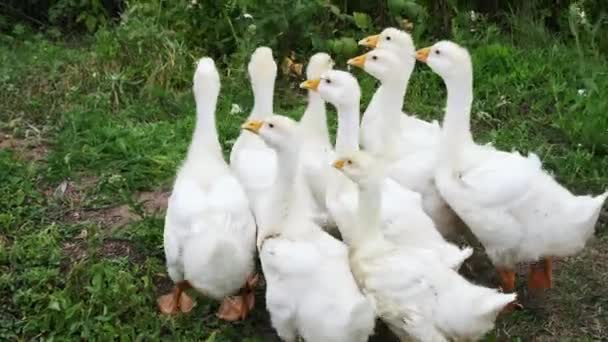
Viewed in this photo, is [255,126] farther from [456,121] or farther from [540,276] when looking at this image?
[540,276]

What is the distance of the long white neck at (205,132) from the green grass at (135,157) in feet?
2.11

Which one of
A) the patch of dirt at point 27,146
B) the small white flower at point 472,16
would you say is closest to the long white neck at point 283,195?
the patch of dirt at point 27,146

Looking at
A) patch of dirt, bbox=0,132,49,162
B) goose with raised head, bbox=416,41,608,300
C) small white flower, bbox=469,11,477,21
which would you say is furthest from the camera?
small white flower, bbox=469,11,477,21

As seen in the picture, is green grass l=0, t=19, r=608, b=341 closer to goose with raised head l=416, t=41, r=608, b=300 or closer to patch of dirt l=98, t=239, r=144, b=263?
patch of dirt l=98, t=239, r=144, b=263

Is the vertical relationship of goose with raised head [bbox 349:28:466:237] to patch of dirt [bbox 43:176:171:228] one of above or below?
above

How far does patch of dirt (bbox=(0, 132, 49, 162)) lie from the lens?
6520 millimetres

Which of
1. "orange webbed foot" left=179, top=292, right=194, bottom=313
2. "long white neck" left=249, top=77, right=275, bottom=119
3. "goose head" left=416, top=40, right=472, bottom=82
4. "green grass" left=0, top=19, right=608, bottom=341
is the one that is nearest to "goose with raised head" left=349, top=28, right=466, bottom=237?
"goose head" left=416, top=40, right=472, bottom=82

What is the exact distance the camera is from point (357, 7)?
833cm

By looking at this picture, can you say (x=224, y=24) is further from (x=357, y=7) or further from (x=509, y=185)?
(x=509, y=185)

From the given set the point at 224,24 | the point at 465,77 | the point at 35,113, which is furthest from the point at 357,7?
the point at 465,77

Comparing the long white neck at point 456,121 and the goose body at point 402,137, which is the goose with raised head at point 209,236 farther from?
the long white neck at point 456,121

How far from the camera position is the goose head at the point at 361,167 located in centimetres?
442

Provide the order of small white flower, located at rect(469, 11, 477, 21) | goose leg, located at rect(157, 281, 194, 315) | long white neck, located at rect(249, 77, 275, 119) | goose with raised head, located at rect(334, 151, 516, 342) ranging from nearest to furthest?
1. goose with raised head, located at rect(334, 151, 516, 342)
2. goose leg, located at rect(157, 281, 194, 315)
3. long white neck, located at rect(249, 77, 275, 119)
4. small white flower, located at rect(469, 11, 477, 21)

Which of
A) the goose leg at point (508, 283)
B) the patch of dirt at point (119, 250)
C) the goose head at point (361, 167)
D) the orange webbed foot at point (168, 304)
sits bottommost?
the patch of dirt at point (119, 250)
